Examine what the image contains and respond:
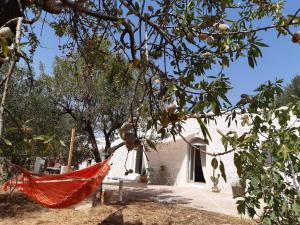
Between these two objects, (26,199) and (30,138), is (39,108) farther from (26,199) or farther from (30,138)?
(30,138)

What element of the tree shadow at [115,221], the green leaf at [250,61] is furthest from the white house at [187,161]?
the green leaf at [250,61]

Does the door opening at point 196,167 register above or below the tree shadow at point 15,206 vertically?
above

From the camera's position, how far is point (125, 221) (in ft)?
22.5

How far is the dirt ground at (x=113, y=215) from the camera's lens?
6801 millimetres

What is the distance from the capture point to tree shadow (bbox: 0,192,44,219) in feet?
25.1

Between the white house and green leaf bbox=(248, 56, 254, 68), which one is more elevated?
the white house

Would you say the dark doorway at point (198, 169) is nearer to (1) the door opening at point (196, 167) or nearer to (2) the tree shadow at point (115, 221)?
(1) the door opening at point (196, 167)

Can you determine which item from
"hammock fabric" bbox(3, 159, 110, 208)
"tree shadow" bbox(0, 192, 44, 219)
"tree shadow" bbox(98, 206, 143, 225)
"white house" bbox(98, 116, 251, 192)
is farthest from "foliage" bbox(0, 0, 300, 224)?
"white house" bbox(98, 116, 251, 192)

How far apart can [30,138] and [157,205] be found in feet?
23.3

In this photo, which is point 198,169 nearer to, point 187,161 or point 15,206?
point 187,161

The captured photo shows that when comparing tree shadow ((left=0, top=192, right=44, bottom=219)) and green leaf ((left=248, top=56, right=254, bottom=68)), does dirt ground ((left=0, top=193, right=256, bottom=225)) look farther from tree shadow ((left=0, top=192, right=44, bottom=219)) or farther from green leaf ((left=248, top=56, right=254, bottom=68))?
green leaf ((left=248, top=56, right=254, bottom=68))

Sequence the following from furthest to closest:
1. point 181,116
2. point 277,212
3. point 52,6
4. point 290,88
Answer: point 290,88 < point 277,212 < point 52,6 < point 181,116

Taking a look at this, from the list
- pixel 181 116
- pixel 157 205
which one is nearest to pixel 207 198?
pixel 157 205

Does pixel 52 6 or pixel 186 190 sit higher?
pixel 52 6
